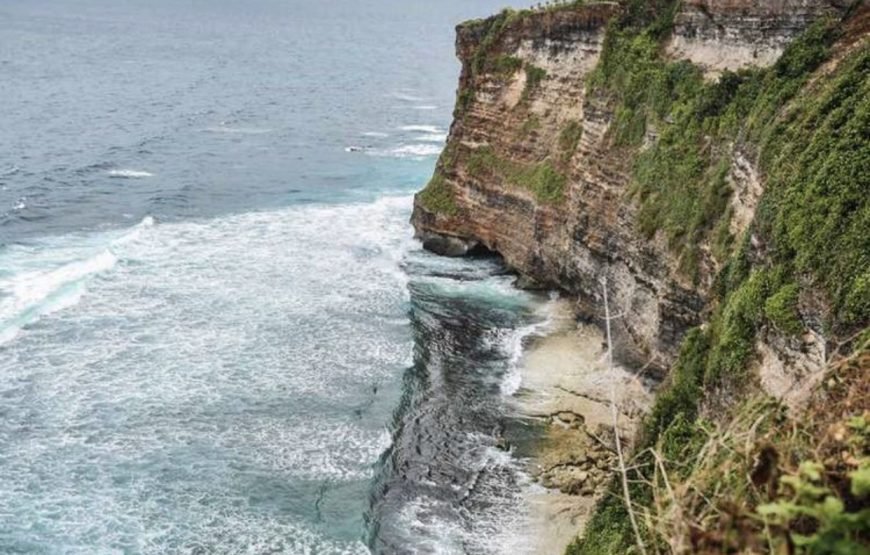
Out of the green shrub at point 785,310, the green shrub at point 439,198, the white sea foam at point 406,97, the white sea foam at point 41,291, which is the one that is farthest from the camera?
the white sea foam at point 406,97

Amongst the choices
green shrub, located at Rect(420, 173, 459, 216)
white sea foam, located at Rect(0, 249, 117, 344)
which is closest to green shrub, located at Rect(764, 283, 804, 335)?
white sea foam, located at Rect(0, 249, 117, 344)

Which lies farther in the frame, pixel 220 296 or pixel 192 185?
pixel 192 185

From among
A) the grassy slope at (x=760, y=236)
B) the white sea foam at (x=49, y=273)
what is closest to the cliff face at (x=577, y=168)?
the grassy slope at (x=760, y=236)

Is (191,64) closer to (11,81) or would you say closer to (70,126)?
(11,81)

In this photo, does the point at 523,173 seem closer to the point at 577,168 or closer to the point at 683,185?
the point at 577,168

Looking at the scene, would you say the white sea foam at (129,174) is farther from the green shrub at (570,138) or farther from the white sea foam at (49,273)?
the green shrub at (570,138)

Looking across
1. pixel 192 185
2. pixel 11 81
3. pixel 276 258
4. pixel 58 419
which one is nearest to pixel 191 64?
pixel 11 81
